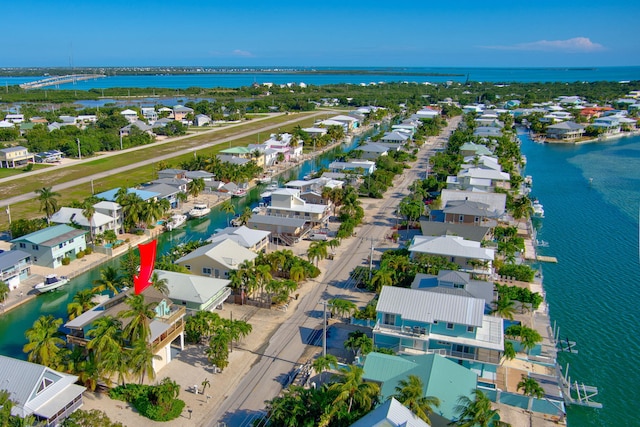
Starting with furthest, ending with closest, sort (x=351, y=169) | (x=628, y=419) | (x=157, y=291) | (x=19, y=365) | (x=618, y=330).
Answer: (x=351, y=169) < (x=618, y=330) < (x=157, y=291) < (x=628, y=419) < (x=19, y=365)

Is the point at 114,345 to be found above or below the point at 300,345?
above

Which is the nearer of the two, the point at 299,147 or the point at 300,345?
the point at 300,345

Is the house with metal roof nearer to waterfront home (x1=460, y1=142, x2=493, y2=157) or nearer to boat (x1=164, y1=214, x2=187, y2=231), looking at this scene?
boat (x1=164, y1=214, x2=187, y2=231)

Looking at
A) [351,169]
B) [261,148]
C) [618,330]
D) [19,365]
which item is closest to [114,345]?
[19,365]

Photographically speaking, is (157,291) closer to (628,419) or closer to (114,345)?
(114,345)

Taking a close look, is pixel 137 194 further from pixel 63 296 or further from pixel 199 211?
pixel 63 296

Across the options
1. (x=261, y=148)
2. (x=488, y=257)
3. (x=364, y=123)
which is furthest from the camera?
(x=364, y=123)
